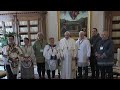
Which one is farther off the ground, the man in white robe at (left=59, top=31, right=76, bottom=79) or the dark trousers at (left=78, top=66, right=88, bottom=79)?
the man in white robe at (left=59, top=31, right=76, bottom=79)

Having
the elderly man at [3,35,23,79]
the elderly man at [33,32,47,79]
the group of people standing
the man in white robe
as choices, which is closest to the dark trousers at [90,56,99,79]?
the group of people standing

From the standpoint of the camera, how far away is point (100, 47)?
311 cm

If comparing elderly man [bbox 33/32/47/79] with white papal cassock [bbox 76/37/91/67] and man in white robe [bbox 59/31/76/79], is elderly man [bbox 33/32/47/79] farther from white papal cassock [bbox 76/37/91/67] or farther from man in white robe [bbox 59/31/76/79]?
white papal cassock [bbox 76/37/91/67]

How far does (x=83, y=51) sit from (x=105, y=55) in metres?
0.30

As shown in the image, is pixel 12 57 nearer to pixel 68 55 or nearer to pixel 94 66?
pixel 68 55

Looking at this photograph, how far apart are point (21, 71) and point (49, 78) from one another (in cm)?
40

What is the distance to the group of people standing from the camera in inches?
122

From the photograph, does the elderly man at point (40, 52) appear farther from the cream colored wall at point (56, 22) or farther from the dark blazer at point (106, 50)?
the dark blazer at point (106, 50)

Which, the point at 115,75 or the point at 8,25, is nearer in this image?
the point at 115,75

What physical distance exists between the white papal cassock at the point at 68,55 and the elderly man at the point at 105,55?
0.34 metres

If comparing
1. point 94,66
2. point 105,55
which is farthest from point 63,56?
point 105,55

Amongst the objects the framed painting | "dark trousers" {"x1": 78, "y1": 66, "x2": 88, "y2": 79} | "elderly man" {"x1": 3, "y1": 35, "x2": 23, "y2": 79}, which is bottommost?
"dark trousers" {"x1": 78, "y1": 66, "x2": 88, "y2": 79}
